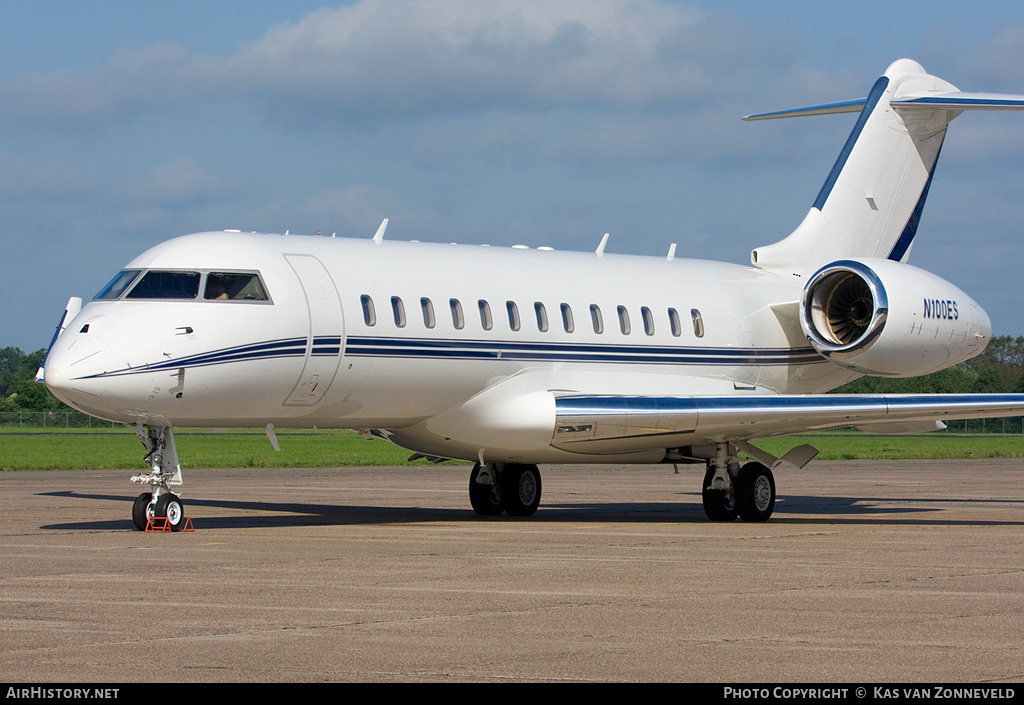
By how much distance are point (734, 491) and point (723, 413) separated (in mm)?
2004

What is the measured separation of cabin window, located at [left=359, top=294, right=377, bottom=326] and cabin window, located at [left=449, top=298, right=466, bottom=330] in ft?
4.33

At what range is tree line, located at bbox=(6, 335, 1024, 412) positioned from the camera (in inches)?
3371

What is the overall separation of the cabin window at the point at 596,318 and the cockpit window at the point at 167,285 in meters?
6.38

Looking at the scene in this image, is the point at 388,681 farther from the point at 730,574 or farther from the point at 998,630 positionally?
the point at 730,574

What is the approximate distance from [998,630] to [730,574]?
3.70 meters

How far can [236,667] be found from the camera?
796 centimetres

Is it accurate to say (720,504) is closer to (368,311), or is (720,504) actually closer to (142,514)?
(368,311)

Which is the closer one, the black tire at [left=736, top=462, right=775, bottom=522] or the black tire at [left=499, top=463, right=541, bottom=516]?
the black tire at [left=736, top=462, right=775, bottom=522]

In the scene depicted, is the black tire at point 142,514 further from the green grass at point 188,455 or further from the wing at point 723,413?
the green grass at point 188,455

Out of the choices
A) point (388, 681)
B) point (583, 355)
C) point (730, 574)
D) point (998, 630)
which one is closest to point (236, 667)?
point (388, 681)

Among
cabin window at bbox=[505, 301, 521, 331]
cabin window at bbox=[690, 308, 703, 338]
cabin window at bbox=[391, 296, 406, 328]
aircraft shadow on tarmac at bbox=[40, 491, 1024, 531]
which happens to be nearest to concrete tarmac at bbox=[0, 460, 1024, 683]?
aircraft shadow on tarmac at bbox=[40, 491, 1024, 531]

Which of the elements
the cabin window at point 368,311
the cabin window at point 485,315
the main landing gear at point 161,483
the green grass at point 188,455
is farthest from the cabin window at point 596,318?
the green grass at point 188,455

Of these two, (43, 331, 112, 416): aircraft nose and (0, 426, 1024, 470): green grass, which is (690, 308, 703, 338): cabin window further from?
(0, 426, 1024, 470): green grass

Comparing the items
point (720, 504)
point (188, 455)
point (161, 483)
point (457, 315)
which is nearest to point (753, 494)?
point (720, 504)
